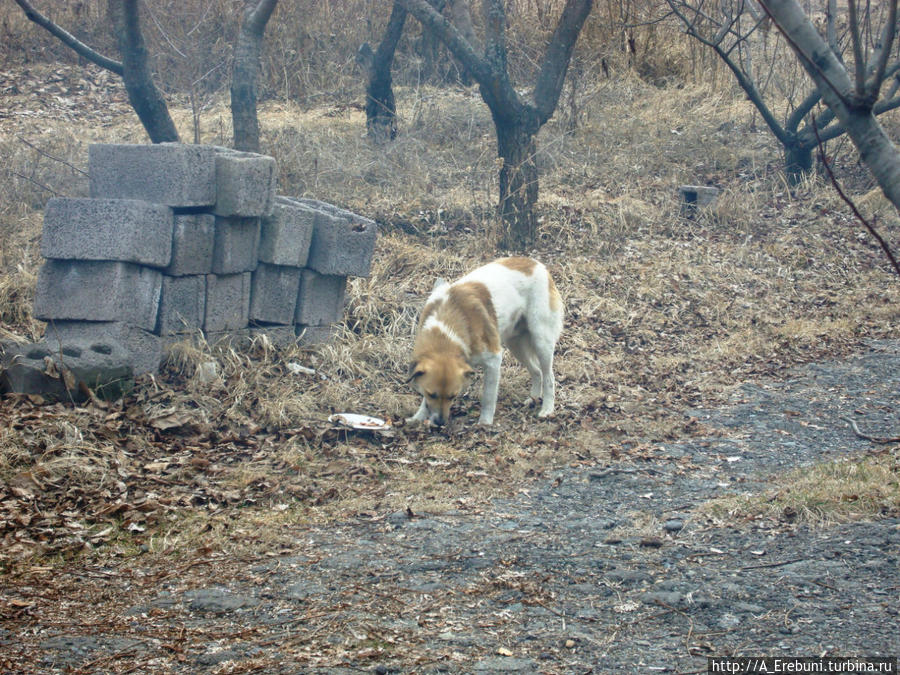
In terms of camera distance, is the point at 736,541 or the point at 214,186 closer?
the point at 736,541

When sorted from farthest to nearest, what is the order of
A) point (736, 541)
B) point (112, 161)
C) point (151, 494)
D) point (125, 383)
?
point (112, 161) < point (125, 383) < point (151, 494) < point (736, 541)

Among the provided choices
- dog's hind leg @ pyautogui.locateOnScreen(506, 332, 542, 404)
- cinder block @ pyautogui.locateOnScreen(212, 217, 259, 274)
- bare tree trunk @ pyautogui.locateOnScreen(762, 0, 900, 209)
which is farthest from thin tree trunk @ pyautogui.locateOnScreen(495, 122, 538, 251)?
bare tree trunk @ pyautogui.locateOnScreen(762, 0, 900, 209)

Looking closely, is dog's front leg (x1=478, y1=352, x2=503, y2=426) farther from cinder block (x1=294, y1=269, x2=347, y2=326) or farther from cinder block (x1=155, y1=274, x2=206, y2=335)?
cinder block (x1=155, y1=274, x2=206, y2=335)

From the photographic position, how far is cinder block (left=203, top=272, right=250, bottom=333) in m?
6.94

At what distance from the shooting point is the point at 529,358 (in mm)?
7145

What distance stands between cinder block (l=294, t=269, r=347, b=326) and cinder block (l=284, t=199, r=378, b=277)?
0.49ft

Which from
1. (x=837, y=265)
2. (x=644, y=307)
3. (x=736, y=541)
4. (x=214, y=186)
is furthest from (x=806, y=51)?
(x=837, y=265)

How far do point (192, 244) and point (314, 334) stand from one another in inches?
57.7

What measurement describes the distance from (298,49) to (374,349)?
1003 cm

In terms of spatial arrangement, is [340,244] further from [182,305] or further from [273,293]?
[182,305]

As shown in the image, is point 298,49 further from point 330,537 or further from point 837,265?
point 330,537

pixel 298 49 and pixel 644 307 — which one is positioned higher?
pixel 298 49

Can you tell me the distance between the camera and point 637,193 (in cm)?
1217

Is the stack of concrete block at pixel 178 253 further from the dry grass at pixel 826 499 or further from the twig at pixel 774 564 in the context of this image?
the twig at pixel 774 564
